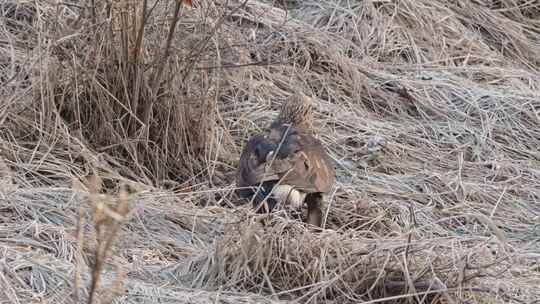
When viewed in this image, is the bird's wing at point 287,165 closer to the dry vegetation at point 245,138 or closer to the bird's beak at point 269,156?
the bird's beak at point 269,156

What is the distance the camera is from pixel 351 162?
625 cm

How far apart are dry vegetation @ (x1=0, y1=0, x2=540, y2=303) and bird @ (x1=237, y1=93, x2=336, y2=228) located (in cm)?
13

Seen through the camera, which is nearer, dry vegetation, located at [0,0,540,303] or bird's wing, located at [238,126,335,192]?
dry vegetation, located at [0,0,540,303]

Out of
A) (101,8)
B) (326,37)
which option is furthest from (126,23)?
(326,37)

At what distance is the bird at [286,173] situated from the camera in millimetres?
4797

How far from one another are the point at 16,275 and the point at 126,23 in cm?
179

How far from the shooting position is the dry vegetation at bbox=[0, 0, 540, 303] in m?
4.06

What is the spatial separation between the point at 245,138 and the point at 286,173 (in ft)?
5.15

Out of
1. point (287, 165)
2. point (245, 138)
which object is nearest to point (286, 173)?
point (287, 165)

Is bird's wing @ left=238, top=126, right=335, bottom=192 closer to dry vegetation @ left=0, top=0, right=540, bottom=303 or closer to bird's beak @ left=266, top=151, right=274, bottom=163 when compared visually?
bird's beak @ left=266, top=151, right=274, bottom=163

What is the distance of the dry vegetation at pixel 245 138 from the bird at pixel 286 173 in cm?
13

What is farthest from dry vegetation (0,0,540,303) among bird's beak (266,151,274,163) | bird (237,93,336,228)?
bird's beak (266,151,274,163)

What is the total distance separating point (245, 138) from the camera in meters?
6.30

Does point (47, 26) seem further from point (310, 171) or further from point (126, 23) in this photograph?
point (310, 171)
